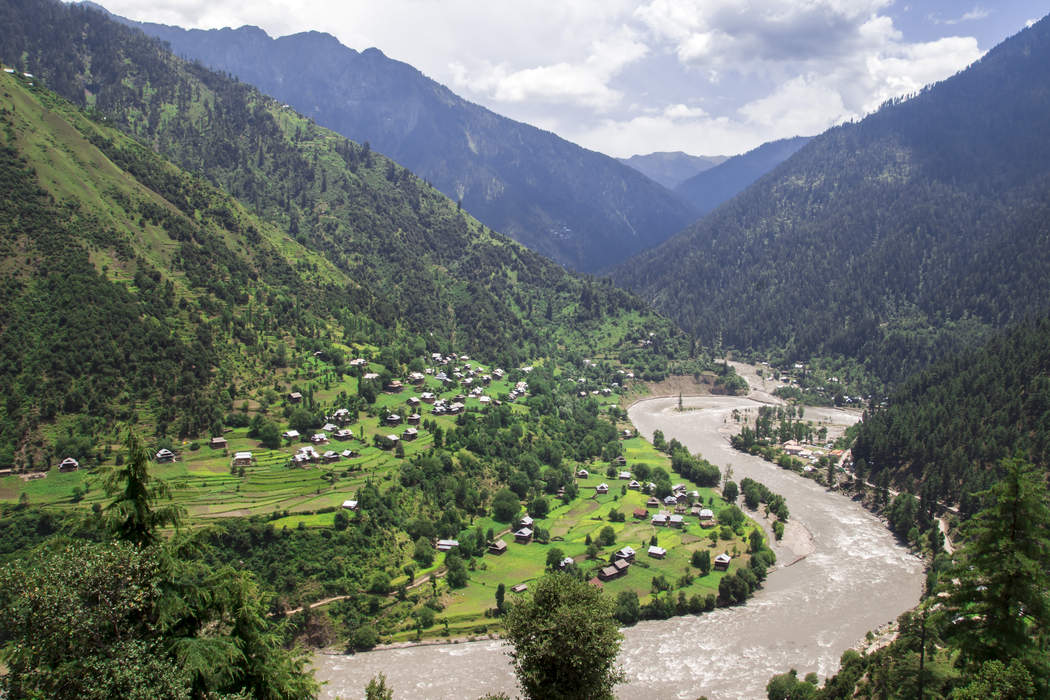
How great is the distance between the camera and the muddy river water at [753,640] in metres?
59.9

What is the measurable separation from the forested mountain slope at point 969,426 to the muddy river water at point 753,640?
16063 millimetres

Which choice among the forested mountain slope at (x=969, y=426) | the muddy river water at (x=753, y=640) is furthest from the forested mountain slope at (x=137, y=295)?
the forested mountain slope at (x=969, y=426)

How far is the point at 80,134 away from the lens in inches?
5192

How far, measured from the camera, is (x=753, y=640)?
221 ft

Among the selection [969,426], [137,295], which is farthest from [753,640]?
[137,295]

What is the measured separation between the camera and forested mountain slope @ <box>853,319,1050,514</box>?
100375 mm

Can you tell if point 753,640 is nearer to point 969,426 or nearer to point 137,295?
point 969,426

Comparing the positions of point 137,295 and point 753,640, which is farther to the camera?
point 137,295

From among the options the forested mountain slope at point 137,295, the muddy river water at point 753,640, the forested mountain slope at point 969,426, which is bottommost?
the muddy river water at point 753,640

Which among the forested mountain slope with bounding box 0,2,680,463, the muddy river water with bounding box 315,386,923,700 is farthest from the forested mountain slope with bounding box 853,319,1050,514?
the forested mountain slope with bounding box 0,2,680,463

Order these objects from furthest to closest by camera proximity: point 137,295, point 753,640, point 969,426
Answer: point 969,426 → point 137,295 → point 753,640

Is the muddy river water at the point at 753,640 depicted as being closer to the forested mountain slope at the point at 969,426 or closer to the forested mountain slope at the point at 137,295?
the forested mountain slope at the point at 969,426

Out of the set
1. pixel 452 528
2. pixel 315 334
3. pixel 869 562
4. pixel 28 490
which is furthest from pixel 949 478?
pixel 28 490

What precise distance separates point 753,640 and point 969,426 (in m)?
68.3
